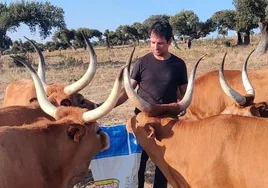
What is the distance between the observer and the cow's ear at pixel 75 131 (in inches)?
188

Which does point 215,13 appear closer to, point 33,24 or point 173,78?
point 33,24

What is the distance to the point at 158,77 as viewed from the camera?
6145mm

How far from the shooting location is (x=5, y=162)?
413 cm

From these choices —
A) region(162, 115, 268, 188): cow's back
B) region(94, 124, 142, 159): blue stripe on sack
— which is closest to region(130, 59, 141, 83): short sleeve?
region(94, 124, 142, 159): blue stripe on sack

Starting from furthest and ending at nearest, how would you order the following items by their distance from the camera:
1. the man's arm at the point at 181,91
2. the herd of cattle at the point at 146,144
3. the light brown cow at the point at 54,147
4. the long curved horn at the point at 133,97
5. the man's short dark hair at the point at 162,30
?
the man's arm at the point at 181,91 → the man's short dark hair at the point at 162,30 → the long curved horn at the point at 133,97 → the herd of cattle at the point at 146,144 → the light brown cow at the point at 54,147

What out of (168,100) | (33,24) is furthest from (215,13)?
(168,100)

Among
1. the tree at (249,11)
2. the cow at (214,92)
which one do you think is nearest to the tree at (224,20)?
the tree at (249,11)

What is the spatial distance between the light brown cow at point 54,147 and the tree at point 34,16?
3555 centimetres

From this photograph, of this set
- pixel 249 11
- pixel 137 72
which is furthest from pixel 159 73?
pixel 249 11

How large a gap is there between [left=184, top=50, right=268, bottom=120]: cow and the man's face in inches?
111

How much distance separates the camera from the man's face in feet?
19.7

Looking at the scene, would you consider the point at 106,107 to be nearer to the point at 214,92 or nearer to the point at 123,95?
the point at 123,95

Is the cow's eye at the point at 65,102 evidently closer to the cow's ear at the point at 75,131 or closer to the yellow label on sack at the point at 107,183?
the yellow label on sack at the point at 107,183

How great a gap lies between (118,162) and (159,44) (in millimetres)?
1695
